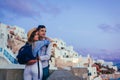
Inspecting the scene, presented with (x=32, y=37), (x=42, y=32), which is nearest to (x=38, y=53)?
(x=32, y=37)

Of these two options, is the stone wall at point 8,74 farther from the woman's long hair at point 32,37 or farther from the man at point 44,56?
the woman's long hair at point 32,37

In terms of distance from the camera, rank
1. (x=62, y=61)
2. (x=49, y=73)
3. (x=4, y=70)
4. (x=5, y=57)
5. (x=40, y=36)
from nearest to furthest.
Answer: (x=4, y=70), (x=49, y=73), (x=40, y=36), (x=5, y=57), (x=62, y=61)

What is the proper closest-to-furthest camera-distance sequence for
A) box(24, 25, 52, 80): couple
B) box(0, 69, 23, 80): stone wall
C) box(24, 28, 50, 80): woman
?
box(0, 69, 23, 80): stone wall < box(24, 28, 50, 80): woman < box(24, 25, 52, 80): couple

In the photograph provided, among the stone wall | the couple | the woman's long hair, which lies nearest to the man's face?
the couple

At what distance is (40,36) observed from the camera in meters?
5.29

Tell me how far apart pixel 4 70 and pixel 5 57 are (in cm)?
125

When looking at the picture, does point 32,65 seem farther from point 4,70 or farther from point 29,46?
point 4,70

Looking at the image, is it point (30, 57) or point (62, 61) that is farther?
point (62, 61)

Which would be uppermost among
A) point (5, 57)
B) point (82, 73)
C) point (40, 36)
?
point (40, 36)

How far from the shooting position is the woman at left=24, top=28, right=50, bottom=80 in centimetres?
484

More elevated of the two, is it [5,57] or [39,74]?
[5,57]

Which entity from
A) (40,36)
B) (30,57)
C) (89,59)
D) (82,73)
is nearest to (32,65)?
(30,57)

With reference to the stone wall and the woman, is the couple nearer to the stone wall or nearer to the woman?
the woman

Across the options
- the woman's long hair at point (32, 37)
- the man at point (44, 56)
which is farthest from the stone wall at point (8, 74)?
the woman's long hair at point (32, 37)
